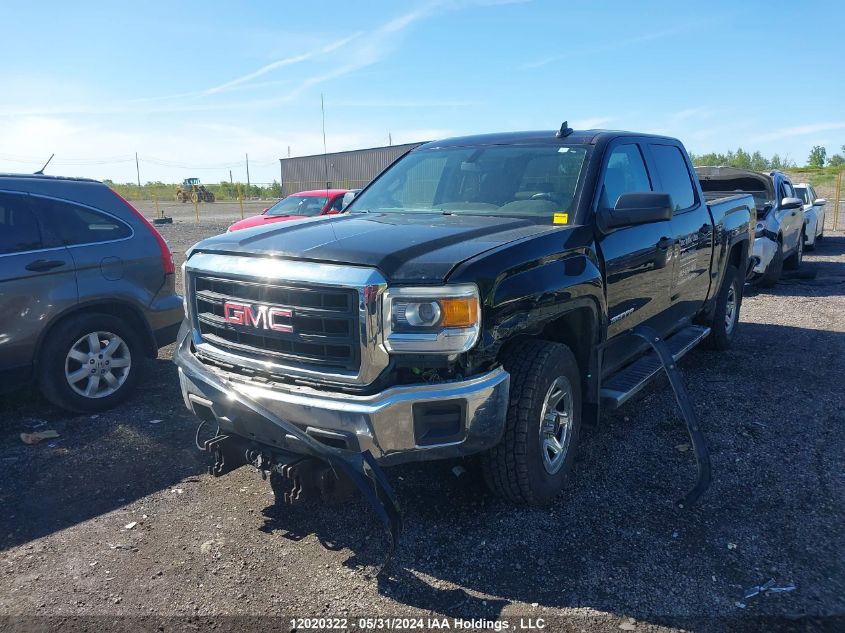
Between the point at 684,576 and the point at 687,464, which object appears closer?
the point at 684,576

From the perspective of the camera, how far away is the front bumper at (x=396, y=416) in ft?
9.29

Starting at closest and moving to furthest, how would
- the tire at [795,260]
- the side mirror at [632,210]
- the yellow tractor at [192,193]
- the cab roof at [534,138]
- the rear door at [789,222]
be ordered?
the side mirror at [632,210] < the cab roof at [534,138] < the rear door at [789,222] < the tire at [795,260] < the yellow tractor at [192,193]

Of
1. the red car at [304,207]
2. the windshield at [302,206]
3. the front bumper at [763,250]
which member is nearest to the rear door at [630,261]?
the front bumper at [763,250]

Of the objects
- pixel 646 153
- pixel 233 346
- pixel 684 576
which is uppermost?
pixel 646 153

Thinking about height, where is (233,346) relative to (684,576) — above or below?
above

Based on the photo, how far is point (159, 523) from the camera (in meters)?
3.54

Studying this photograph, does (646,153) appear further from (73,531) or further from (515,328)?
(73,531)

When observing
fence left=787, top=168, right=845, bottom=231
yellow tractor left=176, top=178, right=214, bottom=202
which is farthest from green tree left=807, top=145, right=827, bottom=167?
yellow tractor left=176, top=178, right=214, bottom=202

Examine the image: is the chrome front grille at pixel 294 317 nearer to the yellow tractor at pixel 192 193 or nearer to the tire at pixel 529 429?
the tire at pixel 529 429

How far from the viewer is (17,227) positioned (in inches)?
188

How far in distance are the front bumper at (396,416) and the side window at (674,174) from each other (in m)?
2.95

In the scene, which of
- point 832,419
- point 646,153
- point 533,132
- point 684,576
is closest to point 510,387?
point 684,576

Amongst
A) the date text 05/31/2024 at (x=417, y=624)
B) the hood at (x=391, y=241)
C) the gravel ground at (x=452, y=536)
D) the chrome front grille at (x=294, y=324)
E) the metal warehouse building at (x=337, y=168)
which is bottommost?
the date text 05/31/2024 at (x=417, y=624)

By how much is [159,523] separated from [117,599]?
0.64 meters
